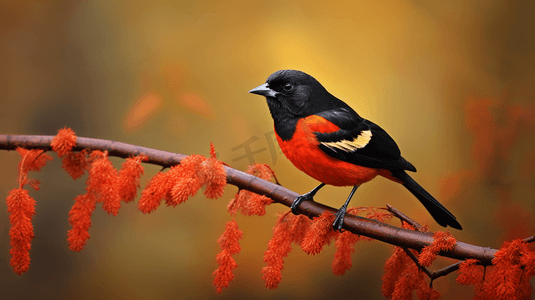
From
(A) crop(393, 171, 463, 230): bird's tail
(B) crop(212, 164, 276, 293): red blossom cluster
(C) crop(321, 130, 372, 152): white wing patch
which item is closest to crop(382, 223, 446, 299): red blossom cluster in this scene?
(A) crop(393, 171, 463, 230): bird's tail

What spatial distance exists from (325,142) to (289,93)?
0.65ft

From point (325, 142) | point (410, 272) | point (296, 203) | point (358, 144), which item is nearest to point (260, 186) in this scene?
point (296, 203)

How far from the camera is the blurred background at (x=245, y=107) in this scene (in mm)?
1642

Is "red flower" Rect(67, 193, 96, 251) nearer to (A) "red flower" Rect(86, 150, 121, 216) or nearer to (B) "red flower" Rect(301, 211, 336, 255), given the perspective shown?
(A) "red flower" Rect(86, 150, 121, 216)

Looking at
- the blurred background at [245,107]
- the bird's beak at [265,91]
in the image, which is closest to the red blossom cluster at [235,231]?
the bird's beak at [265,91]

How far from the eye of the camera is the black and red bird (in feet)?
3.82

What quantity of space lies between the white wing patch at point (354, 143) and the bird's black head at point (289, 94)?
0.43ft

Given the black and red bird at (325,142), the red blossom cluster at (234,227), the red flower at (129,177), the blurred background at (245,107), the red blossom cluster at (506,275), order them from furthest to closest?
the blurred background at (245,107)
the black and red bird at (325,142)
the red flower at (129,177)
the red blossom cluster at (234,227)
the red blossom cluster at (506,275)

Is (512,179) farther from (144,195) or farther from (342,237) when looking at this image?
(144,195)

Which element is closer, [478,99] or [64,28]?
[478,99]

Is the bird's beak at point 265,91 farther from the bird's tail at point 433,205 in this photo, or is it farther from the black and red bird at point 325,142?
the bird's tail at point 433,205

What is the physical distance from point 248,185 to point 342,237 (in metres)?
0.32

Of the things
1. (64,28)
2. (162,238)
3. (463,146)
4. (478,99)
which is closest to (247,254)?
(162,238)

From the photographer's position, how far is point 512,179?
1.60 metres
